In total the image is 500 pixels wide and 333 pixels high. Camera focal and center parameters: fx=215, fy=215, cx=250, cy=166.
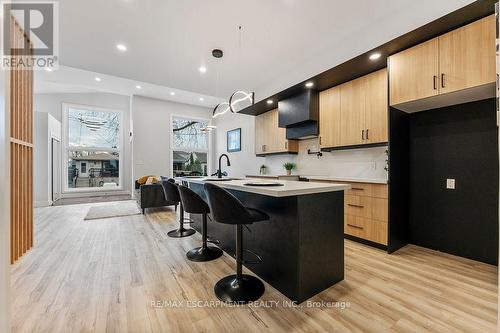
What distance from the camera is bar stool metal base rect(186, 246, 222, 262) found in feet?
8.09

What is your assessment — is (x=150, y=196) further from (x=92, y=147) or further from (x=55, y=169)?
(x=92, y=147)

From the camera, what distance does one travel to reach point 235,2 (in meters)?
2.45

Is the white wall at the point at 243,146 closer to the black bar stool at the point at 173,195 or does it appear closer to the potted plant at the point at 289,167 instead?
the potted plant at the point at 289,167

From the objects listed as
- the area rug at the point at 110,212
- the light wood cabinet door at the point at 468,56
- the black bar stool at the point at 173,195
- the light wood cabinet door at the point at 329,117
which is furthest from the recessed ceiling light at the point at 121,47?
the light wood cabinet door at the point at 468,56

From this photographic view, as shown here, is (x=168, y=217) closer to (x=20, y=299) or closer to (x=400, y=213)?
(x=20, y=299)

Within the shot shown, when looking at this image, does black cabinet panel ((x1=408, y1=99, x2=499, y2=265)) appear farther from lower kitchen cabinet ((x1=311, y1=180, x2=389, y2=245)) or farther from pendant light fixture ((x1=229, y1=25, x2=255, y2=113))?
pendant light fixture ((x1=229, y1=25, x2=255, y2=113))

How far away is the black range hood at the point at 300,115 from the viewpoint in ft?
12.7

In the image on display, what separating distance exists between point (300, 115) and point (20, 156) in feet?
12.5

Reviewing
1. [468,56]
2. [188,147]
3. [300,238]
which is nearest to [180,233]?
[300,238]

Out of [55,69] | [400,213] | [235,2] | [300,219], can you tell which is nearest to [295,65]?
[235,2]

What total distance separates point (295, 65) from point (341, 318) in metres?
3.83

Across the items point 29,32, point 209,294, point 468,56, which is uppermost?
point 29,32

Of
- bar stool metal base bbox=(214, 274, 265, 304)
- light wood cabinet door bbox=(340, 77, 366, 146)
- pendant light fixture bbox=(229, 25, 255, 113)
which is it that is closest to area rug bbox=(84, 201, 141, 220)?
pendant light fixture bbox=(229, 25, 255, 113)

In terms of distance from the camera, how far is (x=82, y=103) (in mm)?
7520
